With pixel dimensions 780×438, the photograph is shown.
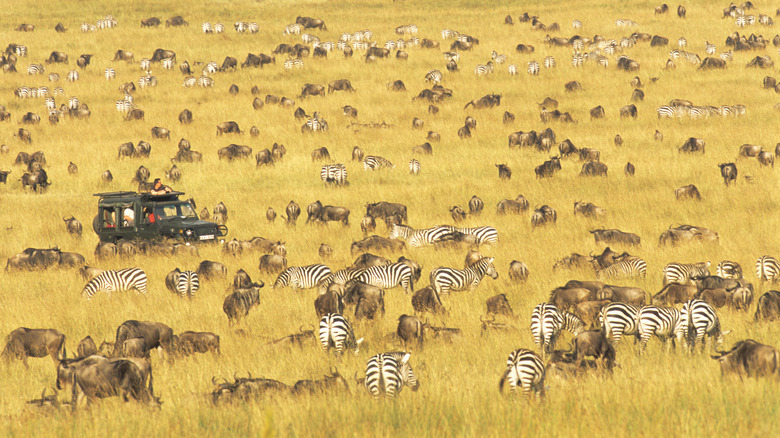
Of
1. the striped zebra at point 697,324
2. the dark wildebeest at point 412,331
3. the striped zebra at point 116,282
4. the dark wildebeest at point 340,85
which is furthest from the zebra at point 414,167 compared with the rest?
the striped zebra at point 697,324

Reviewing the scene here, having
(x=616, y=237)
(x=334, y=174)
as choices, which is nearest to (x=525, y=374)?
(x=616, y=237)

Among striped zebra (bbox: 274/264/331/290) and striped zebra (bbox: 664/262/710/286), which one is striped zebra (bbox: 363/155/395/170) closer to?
striped zebra (bbox: 274/264/331/290)

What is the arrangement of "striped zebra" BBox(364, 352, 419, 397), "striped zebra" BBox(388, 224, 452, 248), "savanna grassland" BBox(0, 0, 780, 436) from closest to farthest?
1. "savanna grassland" BBox(0, 0, 780, 436)
2. "striped zebra" BBox(364, 352, 419, 397)
3. "striped zebra" BBox(388, 224, 452, 248)

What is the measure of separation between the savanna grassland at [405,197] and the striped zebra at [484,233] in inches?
32.2

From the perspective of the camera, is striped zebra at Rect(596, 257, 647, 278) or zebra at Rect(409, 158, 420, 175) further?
zebra at Rect(409, 158, 420, 175)

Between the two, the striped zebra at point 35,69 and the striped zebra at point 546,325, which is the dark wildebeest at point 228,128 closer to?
the striped zebra at point 35,69

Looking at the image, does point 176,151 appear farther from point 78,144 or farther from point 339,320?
point 339,320

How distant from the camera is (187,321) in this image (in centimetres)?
1648

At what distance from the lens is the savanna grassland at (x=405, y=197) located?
8.94 metres

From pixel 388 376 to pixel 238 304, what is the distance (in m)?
6.95

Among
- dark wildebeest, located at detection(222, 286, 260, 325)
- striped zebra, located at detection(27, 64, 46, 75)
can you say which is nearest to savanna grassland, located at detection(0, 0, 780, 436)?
dark wildebeest, located at detection(222, 286, 260, 325)

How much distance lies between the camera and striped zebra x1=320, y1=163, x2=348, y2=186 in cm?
3341

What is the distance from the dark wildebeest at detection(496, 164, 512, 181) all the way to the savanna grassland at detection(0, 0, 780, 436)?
438 millimetres

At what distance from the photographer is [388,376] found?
1041 cm
